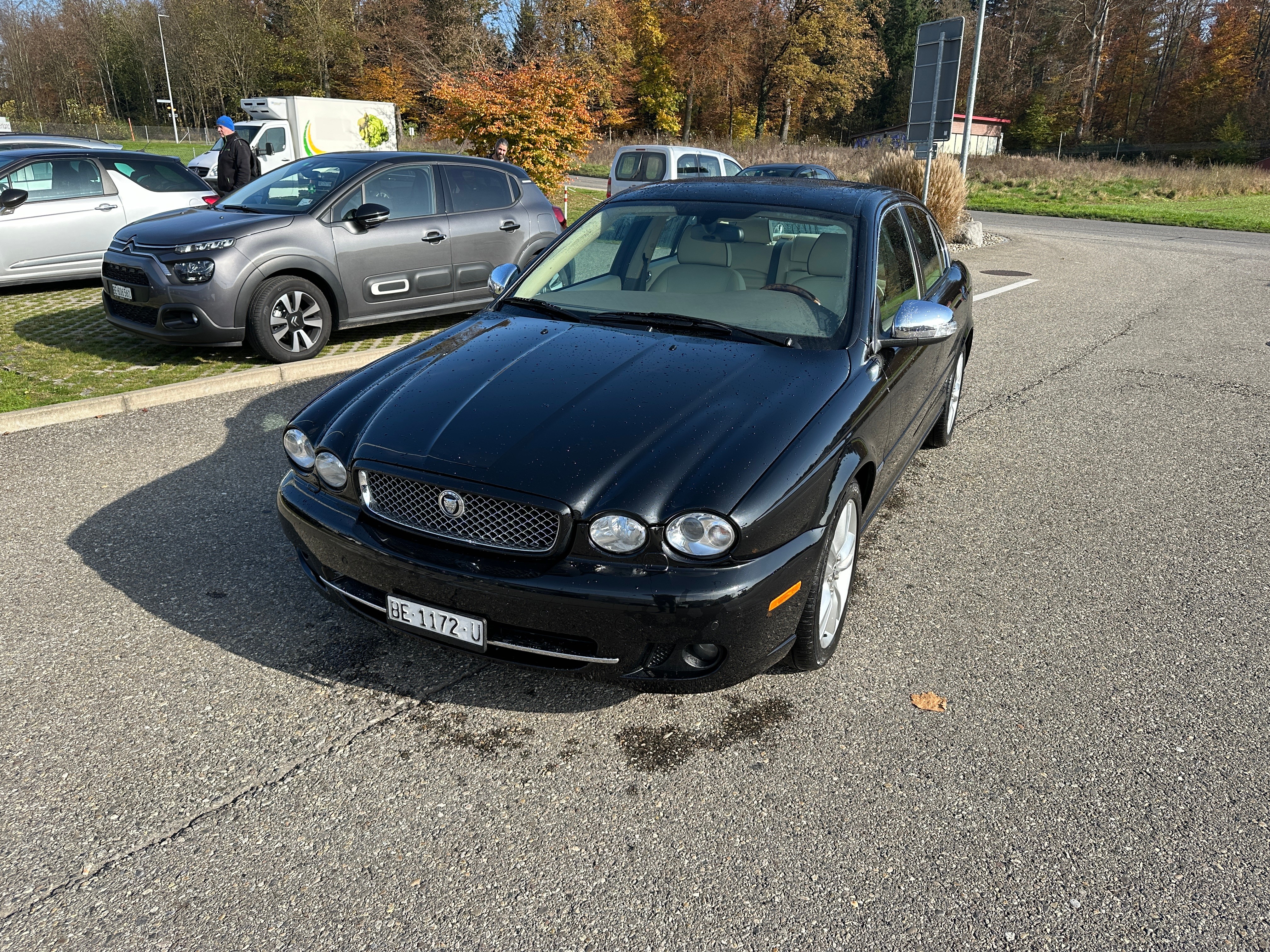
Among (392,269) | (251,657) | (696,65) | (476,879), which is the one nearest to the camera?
(476,879)

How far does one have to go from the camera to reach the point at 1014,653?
3615 mm

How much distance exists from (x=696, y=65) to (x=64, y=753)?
65779mm

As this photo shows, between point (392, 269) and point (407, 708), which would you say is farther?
point (392, 269)

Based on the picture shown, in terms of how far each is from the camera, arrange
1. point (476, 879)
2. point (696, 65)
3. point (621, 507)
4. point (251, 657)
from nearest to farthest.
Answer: point (476, 879) < point (621, 507) < point (251, 657) < point (696, 65)

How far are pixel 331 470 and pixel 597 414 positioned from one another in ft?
3.20

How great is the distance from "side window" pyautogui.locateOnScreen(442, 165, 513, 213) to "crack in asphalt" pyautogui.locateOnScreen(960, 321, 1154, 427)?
497 centimetres

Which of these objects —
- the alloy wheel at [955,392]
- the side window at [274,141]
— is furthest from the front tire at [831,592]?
the side window at [274,141]

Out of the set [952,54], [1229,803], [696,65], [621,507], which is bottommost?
[1229,803]

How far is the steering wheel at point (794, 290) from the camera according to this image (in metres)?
3.88

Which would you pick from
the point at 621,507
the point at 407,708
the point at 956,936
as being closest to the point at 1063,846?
the point at 956,936

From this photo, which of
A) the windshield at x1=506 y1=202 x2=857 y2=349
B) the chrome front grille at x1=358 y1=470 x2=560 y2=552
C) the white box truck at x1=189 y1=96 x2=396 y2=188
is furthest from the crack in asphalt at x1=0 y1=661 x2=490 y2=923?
the white box truck at x1=189 y1=96 x2=396 y2=188

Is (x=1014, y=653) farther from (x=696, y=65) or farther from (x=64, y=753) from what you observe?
(x=696, y=65)

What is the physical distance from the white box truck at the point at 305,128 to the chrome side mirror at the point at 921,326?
24.8 meters

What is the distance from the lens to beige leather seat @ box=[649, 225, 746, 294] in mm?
4055
